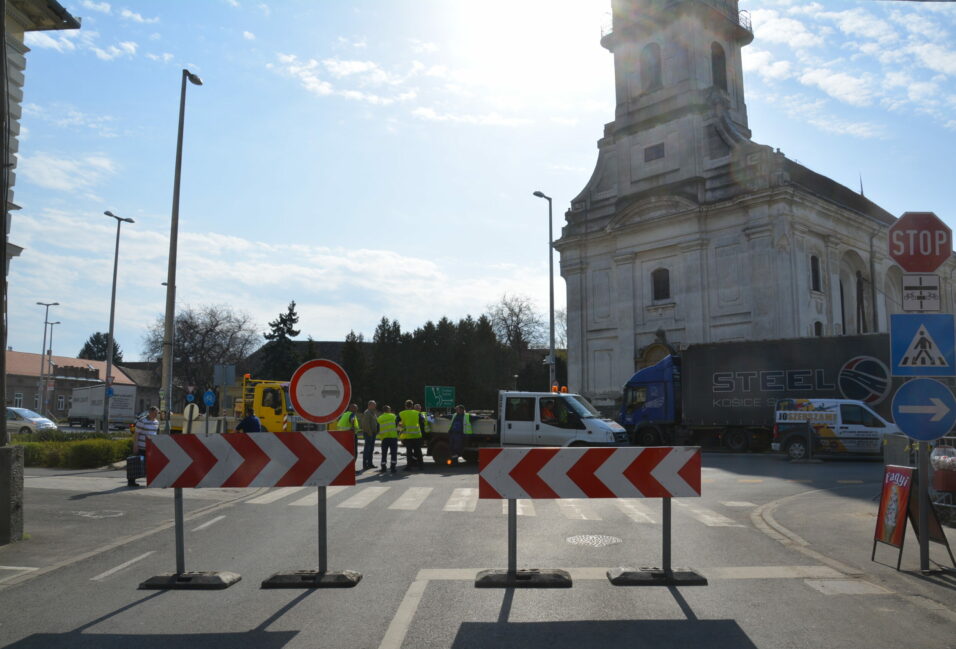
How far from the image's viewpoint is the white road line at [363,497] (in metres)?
12.9

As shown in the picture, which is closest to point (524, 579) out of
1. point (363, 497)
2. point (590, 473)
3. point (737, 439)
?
point (590, 473)

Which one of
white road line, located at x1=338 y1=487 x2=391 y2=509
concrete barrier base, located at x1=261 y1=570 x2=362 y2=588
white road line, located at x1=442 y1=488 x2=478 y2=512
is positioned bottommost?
white road line, located at x1=338 y1=487 x2=391 y2=509

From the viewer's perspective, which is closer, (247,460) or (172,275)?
(247,460)

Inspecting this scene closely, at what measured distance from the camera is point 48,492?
1448 centimetres

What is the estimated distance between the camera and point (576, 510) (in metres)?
12.4

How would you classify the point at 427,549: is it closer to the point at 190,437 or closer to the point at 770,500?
the point at 190,437

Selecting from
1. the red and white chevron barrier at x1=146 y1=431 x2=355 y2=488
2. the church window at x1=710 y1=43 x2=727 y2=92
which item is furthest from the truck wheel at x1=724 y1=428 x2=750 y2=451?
the church window at x1=710 y1=43 x2=727 y2=92

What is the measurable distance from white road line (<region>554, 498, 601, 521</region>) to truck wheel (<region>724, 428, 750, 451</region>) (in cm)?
1638

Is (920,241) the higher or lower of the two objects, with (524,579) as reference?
higher

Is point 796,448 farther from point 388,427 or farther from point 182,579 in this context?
point 182,579

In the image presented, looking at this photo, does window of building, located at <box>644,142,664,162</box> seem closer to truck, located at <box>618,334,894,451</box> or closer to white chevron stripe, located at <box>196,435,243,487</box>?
truck, located at <box>618,334,894,451</box>

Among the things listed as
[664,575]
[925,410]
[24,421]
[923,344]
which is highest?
[923,344]

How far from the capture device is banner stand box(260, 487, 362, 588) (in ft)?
22.9

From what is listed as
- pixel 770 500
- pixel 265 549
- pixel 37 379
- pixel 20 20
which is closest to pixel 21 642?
pixel 265 549
